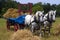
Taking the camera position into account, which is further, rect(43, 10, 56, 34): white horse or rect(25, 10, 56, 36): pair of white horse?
rect(43, 10, 56, 34): white horse

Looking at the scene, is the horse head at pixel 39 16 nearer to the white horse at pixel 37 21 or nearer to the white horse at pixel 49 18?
the white horse at pixel 37 21

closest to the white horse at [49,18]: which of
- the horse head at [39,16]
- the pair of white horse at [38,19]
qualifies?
the pair of white horse at [38,19]

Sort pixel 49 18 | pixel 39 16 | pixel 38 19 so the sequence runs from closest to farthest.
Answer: pixel 39 16 → pixel 38 19 → pixel 49 18

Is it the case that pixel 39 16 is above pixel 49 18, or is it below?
above

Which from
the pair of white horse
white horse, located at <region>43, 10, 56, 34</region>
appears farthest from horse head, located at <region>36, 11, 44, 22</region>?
white horse, located at <region>43, 10, 56, 34</region>

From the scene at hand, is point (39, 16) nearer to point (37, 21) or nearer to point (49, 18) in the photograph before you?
point (37, 21)

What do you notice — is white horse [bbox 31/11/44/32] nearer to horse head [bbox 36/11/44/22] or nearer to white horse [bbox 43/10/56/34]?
horse head [bbox 36/11/44/22]

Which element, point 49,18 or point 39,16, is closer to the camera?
point 39,16

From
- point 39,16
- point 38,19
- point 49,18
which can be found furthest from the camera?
point 49,18

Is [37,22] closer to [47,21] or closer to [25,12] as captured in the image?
[47,21]

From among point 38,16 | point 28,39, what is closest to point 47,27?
point 38,16

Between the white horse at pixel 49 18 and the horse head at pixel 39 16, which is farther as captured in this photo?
the white horse at pixel 49 18

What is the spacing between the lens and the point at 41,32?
488 inches

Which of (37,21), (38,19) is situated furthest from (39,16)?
(37,21)
